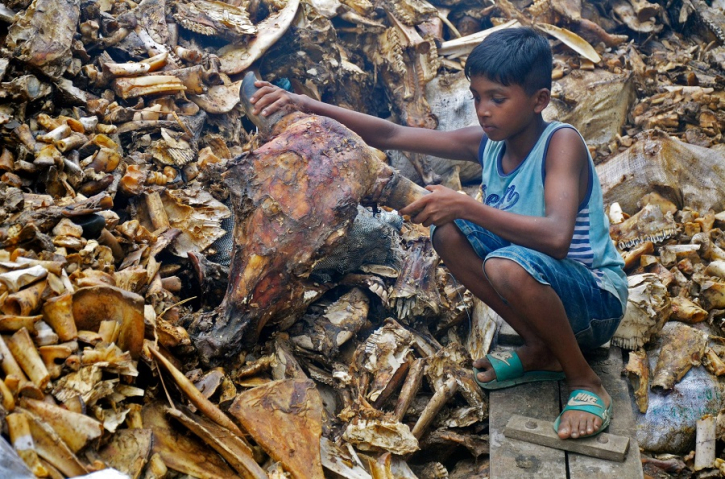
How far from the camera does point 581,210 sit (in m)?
2.42

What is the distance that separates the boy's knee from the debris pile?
0.60m

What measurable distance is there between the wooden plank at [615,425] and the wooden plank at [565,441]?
3 centimetres

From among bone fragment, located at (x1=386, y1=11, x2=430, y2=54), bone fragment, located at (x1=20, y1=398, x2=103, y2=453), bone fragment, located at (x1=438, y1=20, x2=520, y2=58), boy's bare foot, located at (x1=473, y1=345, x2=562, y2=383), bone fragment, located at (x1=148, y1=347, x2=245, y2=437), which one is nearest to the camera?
bone fragment, located at (x1=20, y1=398, x2=103, y2=453)

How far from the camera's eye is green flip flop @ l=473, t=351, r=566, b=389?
246 cm

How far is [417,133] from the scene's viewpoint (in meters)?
2.92

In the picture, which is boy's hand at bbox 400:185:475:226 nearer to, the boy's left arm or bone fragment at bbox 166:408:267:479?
the boy's left arm

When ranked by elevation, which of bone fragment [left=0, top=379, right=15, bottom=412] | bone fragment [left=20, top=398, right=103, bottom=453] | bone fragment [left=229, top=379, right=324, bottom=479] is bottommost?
bone fragment [left=229, top=379, right=324, bottom=479]

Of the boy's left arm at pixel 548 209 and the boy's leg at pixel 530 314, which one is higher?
the boy's left arm at pixel 548 209

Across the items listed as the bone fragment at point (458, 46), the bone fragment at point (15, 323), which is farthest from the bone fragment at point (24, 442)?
the bone fragment at point (458, 46)

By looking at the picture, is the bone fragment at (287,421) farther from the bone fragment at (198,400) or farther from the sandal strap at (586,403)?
the sandal strap at (586,403)

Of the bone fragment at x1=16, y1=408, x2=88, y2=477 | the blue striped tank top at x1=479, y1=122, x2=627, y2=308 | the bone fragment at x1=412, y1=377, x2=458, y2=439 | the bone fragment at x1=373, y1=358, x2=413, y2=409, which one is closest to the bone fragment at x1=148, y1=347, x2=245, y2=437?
the bone fragment at x1=16, y1=408, x2=88, y2=477

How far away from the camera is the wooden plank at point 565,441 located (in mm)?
2074

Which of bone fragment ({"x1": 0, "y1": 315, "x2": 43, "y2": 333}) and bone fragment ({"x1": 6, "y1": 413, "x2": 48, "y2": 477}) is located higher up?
bone fragment ({"x1": 0, "y1": 315, "x2": 43, "y2": 333})

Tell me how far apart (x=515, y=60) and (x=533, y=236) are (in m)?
0.68
